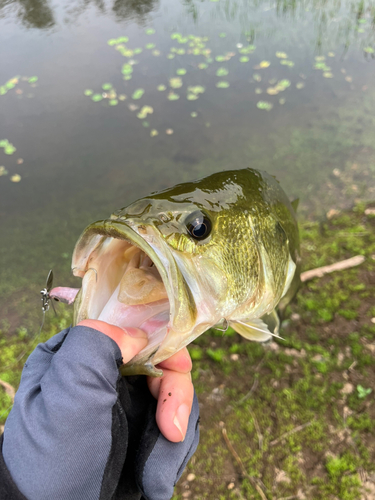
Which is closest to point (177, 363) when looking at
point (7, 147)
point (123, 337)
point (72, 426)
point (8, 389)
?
point (123, 337)

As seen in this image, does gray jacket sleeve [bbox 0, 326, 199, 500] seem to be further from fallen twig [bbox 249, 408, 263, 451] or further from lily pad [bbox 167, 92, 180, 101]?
lily pad [bbox 167, 92, 180, 101]

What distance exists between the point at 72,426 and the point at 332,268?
10.5 ft

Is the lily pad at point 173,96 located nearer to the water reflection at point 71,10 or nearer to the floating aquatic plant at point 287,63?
the floating aquatic plant at point 287,63

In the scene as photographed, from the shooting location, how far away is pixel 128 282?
1.29m

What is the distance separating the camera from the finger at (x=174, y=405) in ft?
4.43

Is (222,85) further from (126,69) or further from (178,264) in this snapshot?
(178,264)

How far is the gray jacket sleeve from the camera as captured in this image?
39.2 inches

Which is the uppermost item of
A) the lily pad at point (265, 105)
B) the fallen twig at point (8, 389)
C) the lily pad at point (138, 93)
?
the lily pad at point (138, 93)

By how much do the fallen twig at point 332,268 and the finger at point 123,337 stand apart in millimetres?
2671

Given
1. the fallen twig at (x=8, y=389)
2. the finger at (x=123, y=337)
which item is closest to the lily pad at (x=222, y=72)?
the fallen twig at (x=8, y=389)

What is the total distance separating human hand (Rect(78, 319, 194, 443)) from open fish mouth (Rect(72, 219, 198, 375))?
0.05 m

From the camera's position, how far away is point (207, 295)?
1.24m

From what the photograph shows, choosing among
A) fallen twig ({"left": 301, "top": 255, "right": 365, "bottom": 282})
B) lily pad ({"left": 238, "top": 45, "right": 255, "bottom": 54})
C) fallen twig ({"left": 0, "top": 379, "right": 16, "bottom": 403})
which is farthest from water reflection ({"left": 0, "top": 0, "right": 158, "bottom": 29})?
fallen twig ({"left": 0, "top": 379, "right": 16, "bottom": 403})

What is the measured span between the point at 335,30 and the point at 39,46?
617cm
